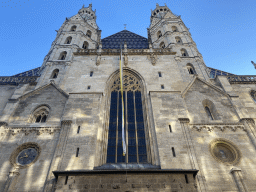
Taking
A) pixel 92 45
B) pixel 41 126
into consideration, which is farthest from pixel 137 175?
pixel 92 45

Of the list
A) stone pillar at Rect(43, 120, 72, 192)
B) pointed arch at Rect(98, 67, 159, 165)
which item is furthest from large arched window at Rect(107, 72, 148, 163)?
stone pillar at Rect(43, 120, 72, 192)

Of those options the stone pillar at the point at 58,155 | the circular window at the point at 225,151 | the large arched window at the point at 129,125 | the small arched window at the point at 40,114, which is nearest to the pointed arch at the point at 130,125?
the large arched window at the point at 129,125

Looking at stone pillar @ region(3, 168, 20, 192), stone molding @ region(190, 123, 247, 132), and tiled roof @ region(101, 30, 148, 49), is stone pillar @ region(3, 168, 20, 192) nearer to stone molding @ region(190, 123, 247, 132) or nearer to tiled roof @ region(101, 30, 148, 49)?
stone molding @ region(190, 123, 247, 132)

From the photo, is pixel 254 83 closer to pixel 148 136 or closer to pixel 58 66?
pixel 148 136

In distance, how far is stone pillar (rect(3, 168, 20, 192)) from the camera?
10.1m

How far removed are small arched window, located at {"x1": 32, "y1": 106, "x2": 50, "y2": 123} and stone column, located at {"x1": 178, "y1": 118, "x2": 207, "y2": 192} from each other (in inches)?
362

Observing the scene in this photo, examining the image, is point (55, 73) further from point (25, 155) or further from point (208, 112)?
point (208, 112)

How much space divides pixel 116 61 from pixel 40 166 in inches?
428

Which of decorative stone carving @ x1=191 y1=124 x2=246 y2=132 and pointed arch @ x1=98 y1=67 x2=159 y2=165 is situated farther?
decorative stone carving @ x1=191 y1=124 x2=246 y2=132

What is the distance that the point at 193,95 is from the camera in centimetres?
1536

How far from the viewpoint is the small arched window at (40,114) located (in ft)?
45.7

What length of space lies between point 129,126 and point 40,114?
6.32 metres

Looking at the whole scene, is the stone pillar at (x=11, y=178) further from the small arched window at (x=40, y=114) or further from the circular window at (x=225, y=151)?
the circular window at (x=225, y=151)

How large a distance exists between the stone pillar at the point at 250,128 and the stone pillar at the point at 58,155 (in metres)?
11.2
